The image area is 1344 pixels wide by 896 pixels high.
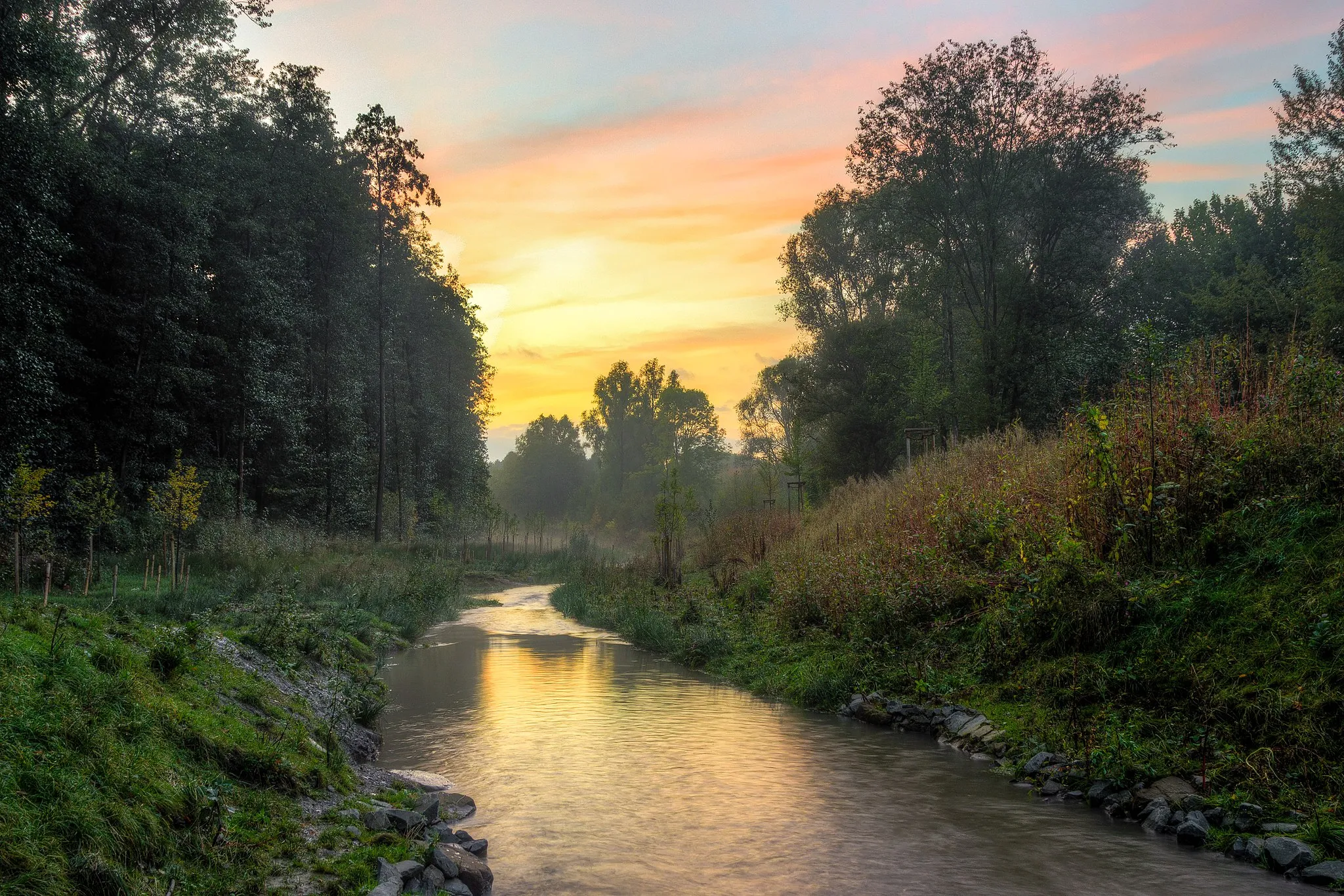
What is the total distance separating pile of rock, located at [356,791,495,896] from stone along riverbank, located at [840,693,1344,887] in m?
5.13

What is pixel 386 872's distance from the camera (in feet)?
16.3

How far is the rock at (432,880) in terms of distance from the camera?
505 cm

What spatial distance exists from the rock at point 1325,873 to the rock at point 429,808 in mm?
6193

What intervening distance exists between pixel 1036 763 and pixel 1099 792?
839 millimetres

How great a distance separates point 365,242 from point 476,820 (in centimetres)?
3668

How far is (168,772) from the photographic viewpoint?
4.87m

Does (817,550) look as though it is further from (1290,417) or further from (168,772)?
(168,772)

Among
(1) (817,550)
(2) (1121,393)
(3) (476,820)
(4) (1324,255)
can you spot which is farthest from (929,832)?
(4) (1324,255)

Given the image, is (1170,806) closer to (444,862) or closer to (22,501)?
(444,862)

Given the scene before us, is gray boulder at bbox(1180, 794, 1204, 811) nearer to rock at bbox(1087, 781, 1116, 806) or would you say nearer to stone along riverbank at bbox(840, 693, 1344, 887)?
stone along riverbank at bbox(840, 693, 1344, 887)

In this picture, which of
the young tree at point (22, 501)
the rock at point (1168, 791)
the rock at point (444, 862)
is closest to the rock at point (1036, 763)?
the rock at point (1168, 791)

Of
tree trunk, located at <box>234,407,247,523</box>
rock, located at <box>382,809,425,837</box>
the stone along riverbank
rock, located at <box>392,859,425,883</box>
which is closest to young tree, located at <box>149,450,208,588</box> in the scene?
tree trunk, located at <box>234,407,247,523</box>

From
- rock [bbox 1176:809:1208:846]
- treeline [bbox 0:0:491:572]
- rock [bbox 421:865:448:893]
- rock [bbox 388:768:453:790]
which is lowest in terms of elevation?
rock [bbox 388:768:453:790]

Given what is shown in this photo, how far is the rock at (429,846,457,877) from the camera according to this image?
532 centimetres
